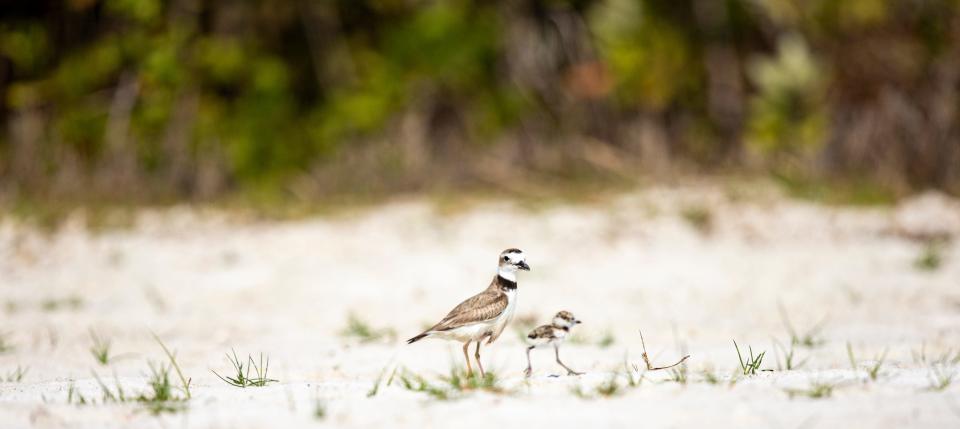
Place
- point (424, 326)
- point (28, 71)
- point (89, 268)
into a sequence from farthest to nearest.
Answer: point (28, 71) → point (89, 268) → point (424, 326)

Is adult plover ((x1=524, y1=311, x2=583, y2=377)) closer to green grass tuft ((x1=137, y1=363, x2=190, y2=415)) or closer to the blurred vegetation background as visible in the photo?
green grass tuft ((x1=137, y1=363, x2=190, y2=415))

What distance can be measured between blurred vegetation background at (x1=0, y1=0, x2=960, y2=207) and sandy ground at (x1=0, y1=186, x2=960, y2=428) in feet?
5.43

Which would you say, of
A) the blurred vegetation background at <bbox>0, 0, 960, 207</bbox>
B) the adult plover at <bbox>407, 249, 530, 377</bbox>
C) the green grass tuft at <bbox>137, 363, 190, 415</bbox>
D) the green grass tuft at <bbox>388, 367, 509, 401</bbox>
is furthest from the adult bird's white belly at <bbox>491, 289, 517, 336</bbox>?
the blurred vegetation background at <bbox>0, 0, 960, 207</bbox>

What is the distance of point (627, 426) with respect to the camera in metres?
2.62

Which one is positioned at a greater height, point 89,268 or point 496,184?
point 496,184

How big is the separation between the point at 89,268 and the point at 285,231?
204 cm

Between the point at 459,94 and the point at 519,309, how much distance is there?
8653 mm

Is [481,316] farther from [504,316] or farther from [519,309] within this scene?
[519,309]

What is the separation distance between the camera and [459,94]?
14.1 meters

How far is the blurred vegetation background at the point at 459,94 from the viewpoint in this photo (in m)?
11.1

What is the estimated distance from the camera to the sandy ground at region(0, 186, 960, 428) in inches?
Answer: 111

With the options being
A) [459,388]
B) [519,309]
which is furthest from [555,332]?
[519,309]

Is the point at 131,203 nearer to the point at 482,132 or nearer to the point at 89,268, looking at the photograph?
the point at 89,268

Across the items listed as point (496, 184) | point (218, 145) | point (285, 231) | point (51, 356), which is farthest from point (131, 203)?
point (51, 356)
